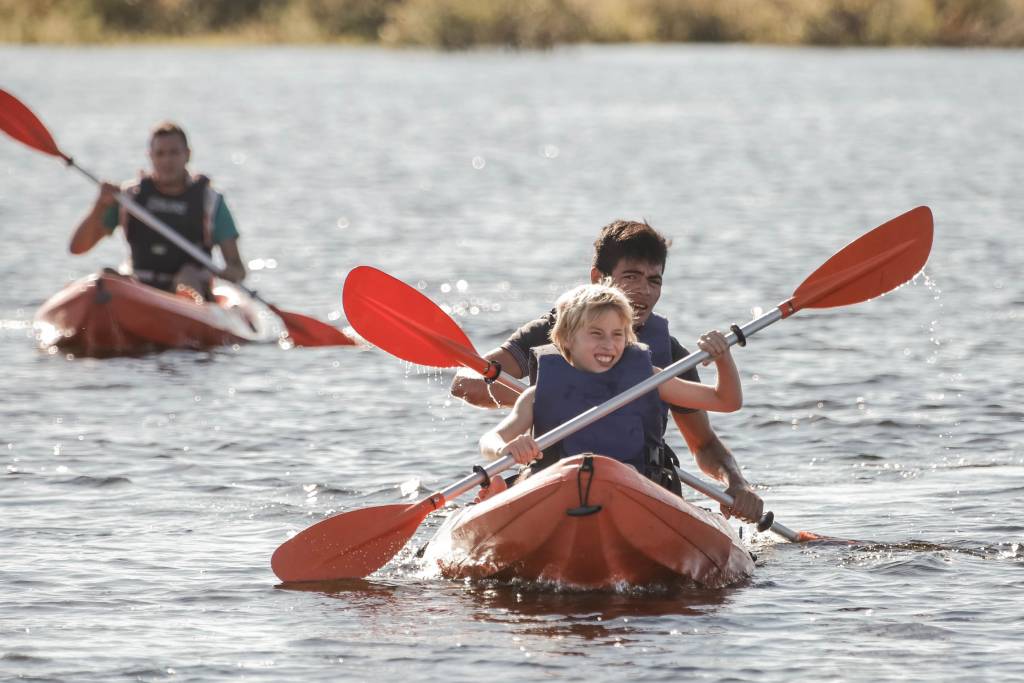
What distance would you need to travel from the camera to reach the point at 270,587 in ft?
20.3

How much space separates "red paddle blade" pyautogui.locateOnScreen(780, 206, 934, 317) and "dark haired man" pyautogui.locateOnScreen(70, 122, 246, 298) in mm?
4761

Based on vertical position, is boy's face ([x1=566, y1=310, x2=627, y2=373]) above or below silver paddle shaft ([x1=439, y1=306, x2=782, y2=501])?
above

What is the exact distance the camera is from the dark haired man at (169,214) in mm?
10555

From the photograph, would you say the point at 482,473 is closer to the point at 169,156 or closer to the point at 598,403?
the point at 598,403

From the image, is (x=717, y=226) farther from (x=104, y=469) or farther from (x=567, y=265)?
(x=104, y=469)

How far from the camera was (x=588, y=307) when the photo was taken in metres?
5.59

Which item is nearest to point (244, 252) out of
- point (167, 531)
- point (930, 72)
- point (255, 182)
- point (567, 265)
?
point (567, 265)

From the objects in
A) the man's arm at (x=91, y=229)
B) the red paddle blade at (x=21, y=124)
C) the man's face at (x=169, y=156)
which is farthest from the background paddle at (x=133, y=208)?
the man's face at (x=169, y=156)

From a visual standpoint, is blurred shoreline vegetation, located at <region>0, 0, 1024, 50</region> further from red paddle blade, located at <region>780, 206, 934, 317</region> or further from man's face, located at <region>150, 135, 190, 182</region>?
red paddle blade, located at <region>780, 206, 934, 317</region>

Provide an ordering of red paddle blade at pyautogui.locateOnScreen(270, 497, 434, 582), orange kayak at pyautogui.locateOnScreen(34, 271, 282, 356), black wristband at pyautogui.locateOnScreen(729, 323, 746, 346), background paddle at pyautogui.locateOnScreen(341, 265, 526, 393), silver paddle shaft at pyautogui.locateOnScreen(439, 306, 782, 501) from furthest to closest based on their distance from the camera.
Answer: orange kayak at pyautogui.locateOnScreen(34, 271, 282, 356) < background paddle at pyautogui.locateOnScreen(341, 265, 526, 393) < red paddle blade at pyautogui.locateOnScreen(270, 497, 434, 582) < black wristband at pyautogui.locateOnScreen(729, 323, 746, 346) < silver paddle shaft at pyautogui.locateOnScreen(439, 306, 782, 501)

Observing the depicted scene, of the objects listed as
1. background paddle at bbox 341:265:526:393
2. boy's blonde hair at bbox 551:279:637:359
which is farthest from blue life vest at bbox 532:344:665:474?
background paddle at bbox 341:265:526:393

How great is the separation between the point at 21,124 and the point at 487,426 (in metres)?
3.37

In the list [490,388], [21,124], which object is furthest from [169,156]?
[490,388]

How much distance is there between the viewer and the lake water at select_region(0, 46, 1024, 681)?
18.2 feet
